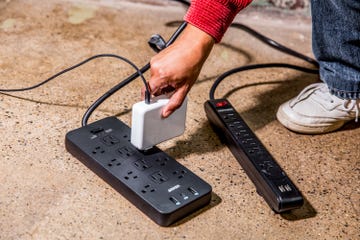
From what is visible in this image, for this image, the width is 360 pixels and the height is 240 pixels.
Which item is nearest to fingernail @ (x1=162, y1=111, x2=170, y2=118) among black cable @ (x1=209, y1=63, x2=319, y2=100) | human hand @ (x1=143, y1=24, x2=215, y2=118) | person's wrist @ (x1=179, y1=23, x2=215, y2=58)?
human hand @ (x1=143, y1=24, x2=215, y2=118)

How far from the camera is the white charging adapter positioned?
2.76ft

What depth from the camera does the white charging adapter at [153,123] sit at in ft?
2.76

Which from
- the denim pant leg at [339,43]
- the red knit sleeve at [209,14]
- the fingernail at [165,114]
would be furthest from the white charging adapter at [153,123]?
the denim pant leg at [339,43]

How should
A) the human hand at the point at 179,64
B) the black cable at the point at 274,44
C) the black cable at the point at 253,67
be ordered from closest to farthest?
1. the human hand at the point at 179,64
2. the black cable at the point at 253,67
3. the black cable at the point at 274,44

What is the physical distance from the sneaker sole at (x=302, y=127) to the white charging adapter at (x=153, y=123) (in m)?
0.29

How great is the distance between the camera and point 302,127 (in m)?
1.10

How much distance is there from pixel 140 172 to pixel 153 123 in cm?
8

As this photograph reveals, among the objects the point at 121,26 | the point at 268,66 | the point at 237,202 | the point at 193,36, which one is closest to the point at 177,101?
the point at 193,36

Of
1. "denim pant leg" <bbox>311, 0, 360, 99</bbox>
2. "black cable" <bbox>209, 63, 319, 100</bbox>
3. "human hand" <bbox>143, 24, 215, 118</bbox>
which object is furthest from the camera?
"black cable" <bbox>209, 63, 319, 100</bbox>

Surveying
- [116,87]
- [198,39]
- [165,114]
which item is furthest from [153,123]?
[116,87]

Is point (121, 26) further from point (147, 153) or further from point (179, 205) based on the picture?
point (179, 205)

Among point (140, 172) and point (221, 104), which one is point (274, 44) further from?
point (140, 172)

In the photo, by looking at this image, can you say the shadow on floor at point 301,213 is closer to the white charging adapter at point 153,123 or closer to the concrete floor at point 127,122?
the concrete floor at point 127,122

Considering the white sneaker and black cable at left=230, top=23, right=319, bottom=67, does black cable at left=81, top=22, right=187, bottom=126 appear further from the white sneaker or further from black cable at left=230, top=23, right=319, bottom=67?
black cable at left=230, top=23, right=319, bottom=67
